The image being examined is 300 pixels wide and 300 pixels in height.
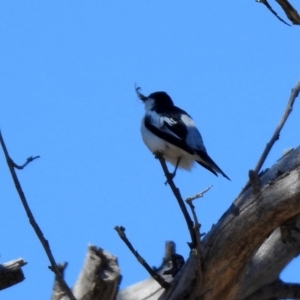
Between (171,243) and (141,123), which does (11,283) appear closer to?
(171,243)

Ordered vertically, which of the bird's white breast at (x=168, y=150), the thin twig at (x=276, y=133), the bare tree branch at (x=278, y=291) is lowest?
the bare tree branch at (x=278, y=291)

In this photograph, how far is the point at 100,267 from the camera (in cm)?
409

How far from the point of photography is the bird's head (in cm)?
870

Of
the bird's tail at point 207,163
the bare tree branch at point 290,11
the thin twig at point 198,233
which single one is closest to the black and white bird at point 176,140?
the bird's tail at point 207,163

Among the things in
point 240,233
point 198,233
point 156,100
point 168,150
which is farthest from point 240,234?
point 156,100

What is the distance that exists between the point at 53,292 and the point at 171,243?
71cm

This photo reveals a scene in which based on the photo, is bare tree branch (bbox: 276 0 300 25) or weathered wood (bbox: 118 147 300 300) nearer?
bare tree branch (bbox: 276 0 300 25)

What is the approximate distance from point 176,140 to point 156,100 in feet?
4.76

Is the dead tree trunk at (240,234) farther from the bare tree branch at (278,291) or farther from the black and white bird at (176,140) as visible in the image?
the black and white bird at (176,140)

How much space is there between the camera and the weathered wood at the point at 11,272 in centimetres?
362

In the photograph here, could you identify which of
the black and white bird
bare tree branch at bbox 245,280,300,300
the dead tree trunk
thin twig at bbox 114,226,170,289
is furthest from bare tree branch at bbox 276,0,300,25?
the black and white bird

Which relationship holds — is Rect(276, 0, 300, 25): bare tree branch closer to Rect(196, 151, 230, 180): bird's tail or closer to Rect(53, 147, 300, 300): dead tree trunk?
Rect(53, 147, 300, 300): dead tree trunk

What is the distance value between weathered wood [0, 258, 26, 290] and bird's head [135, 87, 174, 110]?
5.08 m

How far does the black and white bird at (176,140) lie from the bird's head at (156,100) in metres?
0.53
